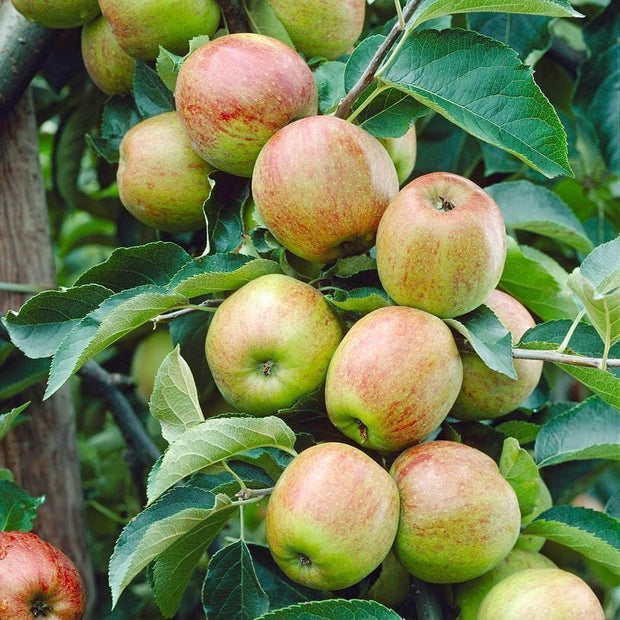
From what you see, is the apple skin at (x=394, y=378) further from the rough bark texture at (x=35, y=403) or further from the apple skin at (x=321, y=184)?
the rough bark texture at (x=35, y=403)

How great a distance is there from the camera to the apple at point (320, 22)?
116 cm

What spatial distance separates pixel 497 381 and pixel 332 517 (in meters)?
0.30

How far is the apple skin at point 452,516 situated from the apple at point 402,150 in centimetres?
45

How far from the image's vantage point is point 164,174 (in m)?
1.13

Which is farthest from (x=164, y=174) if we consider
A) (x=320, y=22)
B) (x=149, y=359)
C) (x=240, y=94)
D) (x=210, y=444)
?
(x=149, y=359)

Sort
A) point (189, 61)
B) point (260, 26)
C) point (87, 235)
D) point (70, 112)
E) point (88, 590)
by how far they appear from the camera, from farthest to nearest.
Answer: point (87, 235) → point (70, 112) → point (88, 590) → point (260, 26) → point (189, 61)

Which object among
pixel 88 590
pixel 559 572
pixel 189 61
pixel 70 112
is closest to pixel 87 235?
pixel 70 112

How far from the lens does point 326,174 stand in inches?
37.1

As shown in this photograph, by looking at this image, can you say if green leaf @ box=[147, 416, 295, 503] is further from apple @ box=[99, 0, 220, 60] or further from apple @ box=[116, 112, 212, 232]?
apple @ box=[99, 0, 220, 60]

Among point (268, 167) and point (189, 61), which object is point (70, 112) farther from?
point (268, 167)

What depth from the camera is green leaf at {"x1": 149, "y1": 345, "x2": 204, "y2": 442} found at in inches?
38.0

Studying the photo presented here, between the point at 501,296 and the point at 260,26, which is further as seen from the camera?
the point at 260,26

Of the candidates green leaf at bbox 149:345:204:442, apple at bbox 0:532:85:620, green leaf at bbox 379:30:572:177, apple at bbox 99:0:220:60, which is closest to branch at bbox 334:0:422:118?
green leaf at bbox 379:30:572:177

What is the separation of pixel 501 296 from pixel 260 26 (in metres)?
0.54
